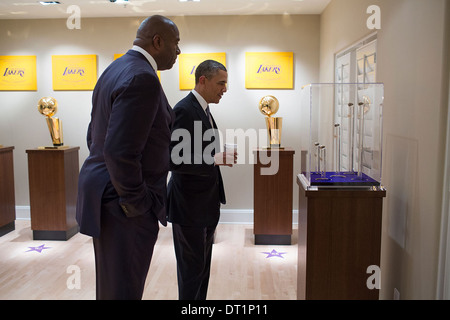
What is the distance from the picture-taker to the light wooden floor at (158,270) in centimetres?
324

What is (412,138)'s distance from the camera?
7.52 feet

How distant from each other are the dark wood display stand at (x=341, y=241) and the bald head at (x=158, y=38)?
0.99 metres

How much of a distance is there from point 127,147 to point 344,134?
1.22 m

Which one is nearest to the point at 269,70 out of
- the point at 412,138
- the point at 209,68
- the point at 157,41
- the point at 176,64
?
the point at 176,64

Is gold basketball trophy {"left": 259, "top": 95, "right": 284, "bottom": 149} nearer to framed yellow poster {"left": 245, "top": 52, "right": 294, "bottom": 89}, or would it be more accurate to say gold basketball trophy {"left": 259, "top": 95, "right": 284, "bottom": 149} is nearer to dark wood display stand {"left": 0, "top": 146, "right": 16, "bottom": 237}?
framed yellow poster {"left": 245, "top": 52, "right": 294, "bottom": 89}

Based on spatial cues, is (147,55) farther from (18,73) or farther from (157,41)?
(18,73)

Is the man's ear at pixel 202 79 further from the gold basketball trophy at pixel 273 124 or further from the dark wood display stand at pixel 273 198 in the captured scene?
the gold basketball trophy at pixel 273 124

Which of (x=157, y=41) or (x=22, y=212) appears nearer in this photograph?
(x=157, y=41)

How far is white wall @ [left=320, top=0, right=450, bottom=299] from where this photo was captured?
79.0 inches

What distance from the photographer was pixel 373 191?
2.14 meters

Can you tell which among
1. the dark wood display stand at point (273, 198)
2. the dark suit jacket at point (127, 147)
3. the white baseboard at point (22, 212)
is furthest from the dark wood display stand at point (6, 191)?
the dark suit jacket at point (127, 147)

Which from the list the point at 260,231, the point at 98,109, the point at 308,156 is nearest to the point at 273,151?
the point at 260,231

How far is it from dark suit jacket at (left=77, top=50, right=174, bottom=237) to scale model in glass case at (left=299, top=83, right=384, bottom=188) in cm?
84

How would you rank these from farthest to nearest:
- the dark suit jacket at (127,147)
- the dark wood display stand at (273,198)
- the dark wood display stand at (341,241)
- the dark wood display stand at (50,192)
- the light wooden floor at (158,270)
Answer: the dark wood display stand at (50,192)
the dark wood display stand at (273,198)
the light wooden floor at (158,270)
the dark wood display stand at (341,241)
the dark suit jacket at (127,147)
